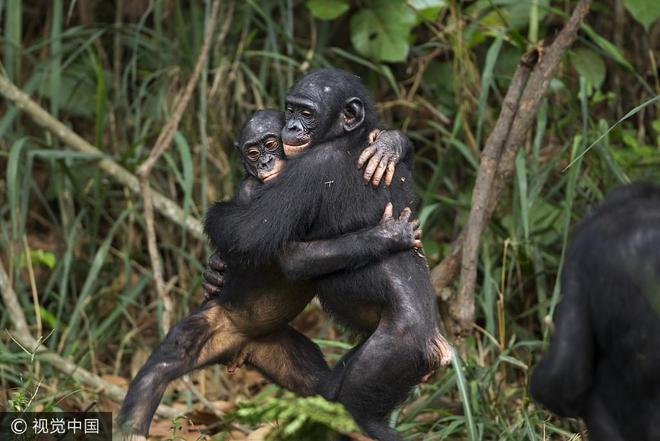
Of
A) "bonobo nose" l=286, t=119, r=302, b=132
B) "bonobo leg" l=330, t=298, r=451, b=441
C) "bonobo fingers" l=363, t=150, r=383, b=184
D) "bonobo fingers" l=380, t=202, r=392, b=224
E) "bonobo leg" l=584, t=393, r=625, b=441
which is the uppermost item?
"bonobo nose" l=286, t=119, r=302, b=132

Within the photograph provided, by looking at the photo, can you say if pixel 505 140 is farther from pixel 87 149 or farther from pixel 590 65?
pixel 87 149

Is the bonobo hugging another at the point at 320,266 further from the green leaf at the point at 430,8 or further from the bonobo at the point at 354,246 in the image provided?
the green leaf at the point at 430,8

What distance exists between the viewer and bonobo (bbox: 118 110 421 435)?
530 centimetres

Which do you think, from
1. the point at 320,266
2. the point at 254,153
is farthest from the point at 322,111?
the point at 320,266

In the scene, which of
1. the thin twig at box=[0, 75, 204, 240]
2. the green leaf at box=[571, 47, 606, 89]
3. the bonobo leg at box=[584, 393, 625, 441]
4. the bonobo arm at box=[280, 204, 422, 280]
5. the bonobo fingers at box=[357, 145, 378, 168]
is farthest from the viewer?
the thin twig at box=[0, 75, 204, 240]

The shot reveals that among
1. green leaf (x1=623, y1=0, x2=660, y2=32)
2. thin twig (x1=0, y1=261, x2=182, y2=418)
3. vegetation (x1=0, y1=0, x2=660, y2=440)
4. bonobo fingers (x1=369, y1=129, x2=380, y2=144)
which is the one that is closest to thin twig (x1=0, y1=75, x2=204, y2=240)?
vegetation (x1=0, y1=0, x2=660, y2=440)

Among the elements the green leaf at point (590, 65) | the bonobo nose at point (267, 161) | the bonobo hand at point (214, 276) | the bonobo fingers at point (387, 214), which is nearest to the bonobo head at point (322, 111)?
the bonobo nose at point (267, 161)

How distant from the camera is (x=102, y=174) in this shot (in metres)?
8.38

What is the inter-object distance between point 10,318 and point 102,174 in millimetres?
1407

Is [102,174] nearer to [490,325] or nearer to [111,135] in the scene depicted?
[111,135]

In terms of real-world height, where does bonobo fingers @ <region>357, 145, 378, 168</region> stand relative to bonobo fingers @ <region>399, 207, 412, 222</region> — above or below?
above

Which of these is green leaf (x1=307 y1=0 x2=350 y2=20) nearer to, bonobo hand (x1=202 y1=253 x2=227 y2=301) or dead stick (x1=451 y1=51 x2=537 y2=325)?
dead stick (x1=451 y1=51 x2=537 y2=325)

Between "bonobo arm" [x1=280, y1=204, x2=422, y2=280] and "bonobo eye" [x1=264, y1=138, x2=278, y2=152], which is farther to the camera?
"bonobo eye" [x1=264, y1=138, x2=278, y2=152]

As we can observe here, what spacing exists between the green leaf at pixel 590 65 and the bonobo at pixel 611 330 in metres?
3.63
